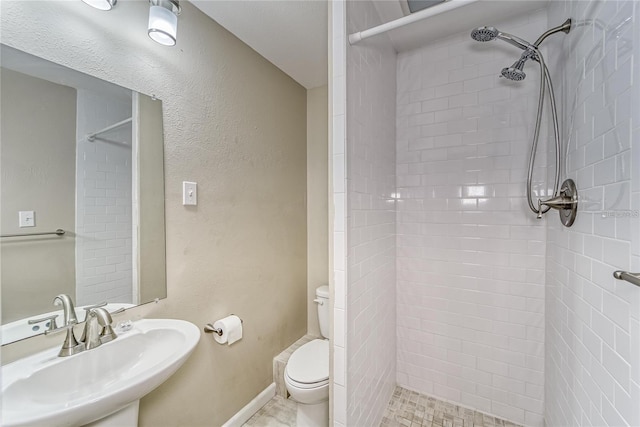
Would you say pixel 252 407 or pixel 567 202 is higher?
pixel 567 202

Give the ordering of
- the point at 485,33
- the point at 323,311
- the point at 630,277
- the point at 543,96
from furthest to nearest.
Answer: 1. the point at 323,311
2. the point at 543,96
3. the point at 485,33
4. the point at 630,277

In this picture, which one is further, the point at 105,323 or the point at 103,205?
the point at 103,205

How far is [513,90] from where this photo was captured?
1637mm

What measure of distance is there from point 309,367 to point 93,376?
1.03 metres

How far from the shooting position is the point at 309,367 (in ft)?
5.25

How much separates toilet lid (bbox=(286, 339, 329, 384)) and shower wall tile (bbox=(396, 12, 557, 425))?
0.62 metres

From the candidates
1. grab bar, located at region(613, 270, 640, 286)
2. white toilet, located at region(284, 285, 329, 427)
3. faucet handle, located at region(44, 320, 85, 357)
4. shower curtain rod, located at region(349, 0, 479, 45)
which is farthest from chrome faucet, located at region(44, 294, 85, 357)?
grab bar, located at region(613, 270, 640, 286)

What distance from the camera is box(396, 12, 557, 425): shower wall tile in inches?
63.7

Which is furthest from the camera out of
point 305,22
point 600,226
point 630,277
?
point 305,22

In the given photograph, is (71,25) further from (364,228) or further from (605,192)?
(605,192)

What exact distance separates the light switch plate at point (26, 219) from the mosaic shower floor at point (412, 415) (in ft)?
5.30

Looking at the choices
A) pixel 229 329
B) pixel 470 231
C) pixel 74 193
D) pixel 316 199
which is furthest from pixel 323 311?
pixel 74 193

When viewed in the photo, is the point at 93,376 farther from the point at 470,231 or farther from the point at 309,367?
the point at 470,231

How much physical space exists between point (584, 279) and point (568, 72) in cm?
92
